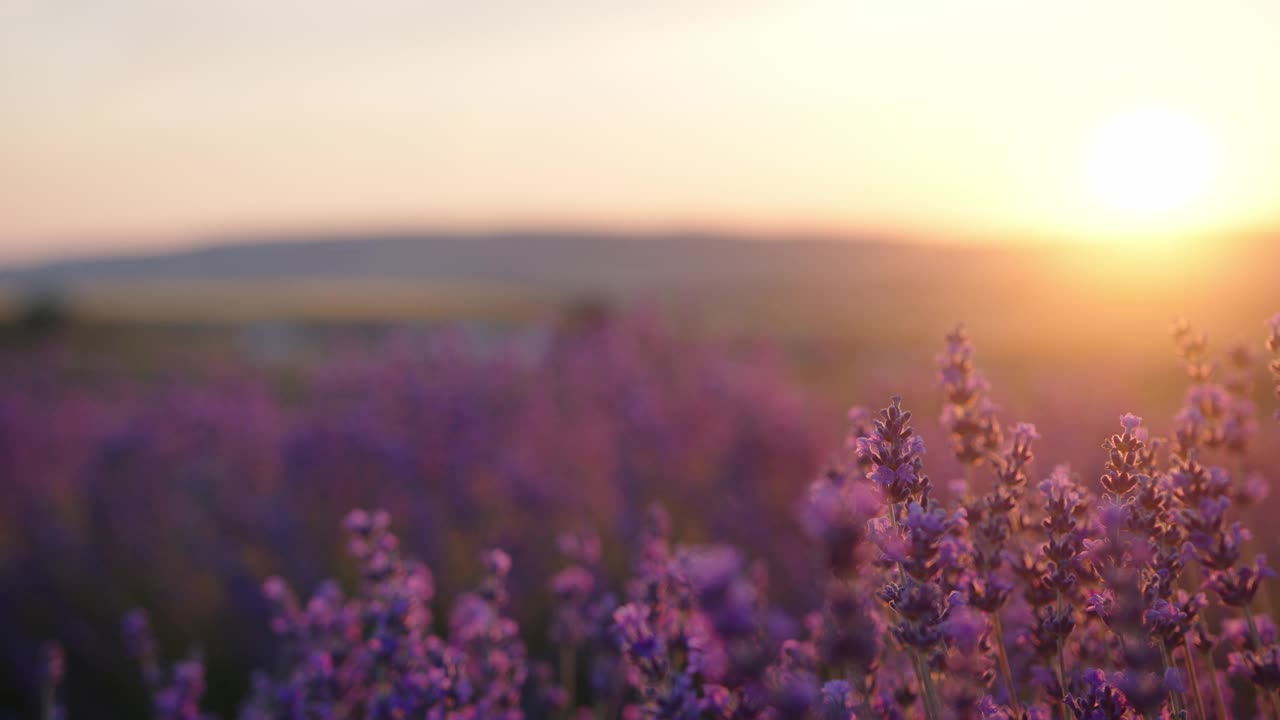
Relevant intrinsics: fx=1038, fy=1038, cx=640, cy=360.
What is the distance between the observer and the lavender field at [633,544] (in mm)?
1714

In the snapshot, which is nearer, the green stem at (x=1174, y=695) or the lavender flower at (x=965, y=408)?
the green stem at (x=1174, y=695)

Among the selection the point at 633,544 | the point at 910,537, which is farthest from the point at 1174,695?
the point at 633,544

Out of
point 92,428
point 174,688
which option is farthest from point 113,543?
point 174,688

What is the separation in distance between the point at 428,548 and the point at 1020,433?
434cm

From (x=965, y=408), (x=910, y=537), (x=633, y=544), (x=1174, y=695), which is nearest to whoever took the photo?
(x=910, y=537)

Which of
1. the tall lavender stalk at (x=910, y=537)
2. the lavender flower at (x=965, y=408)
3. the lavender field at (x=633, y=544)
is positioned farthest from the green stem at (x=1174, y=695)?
the lavender flower at (x=965, y=408)

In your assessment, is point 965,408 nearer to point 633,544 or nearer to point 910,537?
point 910,537

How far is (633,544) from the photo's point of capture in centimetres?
520

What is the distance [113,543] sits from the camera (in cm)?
675

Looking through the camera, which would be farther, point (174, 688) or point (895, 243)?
point (895, 243)

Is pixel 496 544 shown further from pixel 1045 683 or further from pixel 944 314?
pixel 944 314

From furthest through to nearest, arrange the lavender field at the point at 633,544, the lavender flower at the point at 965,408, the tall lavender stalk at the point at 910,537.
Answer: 1. the lavender flower at the point at 965,408
2. the lavender field at the point at 633,544
3. the tall lavender stalk at the point at 910,537

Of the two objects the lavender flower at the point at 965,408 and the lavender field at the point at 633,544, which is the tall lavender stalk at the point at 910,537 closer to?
the lavender field at the point at 633,544

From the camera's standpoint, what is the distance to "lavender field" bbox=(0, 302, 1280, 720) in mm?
1714
